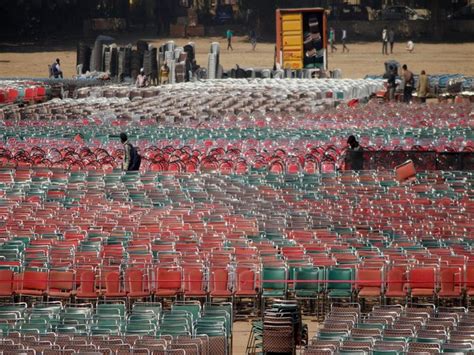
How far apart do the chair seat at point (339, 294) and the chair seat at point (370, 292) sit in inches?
6.8

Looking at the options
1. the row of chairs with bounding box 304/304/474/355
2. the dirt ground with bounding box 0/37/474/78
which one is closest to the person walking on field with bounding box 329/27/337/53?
the dirt ground with bounding box 0/37/474/78

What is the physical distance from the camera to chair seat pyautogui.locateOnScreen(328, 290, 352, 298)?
69.7 feet

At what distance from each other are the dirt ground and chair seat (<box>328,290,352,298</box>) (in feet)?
153

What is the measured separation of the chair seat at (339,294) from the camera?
2123 cm

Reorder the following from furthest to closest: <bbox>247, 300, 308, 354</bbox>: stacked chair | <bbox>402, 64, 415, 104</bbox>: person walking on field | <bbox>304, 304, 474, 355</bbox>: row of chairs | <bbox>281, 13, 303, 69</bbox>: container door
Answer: <bbox>281, 13, 303, 69</bbox>: container door, <bbox>402, 64, 415, 104</bbox>: person walking on field, <bbox>247, 300, 308, 354</bbox>: stacked chair, <bbox>304, 304, 474, 355</bbox>: row of chairs

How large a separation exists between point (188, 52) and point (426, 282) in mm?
43424

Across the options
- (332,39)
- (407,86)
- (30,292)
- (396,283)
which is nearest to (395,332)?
(396,283)

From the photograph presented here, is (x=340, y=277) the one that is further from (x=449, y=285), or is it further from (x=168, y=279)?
(x=168, y=279)

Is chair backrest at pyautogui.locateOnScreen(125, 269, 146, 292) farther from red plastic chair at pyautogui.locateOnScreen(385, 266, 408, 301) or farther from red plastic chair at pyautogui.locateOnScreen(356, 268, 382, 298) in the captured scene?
red plastic chair at pyautogui.locateOnScreen(385, 266, 408, 301)

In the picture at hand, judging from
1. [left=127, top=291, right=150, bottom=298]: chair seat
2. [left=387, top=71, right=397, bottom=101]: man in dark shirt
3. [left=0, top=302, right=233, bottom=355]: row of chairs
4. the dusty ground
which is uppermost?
[left=0, top=302, right=233, bottom=355]: row of chairs

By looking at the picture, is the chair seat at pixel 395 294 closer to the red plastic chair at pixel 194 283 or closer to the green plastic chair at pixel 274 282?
the green plastic chair at pixel 274 282

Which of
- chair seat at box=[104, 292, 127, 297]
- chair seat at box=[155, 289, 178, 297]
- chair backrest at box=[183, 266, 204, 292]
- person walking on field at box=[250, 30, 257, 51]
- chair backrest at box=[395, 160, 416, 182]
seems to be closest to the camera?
chair seat at box=[104, 292, 127, 297]

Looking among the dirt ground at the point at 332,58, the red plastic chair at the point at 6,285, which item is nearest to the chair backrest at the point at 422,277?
the red plastic chair at the point at 6,285

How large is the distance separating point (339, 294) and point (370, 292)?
44 cm
